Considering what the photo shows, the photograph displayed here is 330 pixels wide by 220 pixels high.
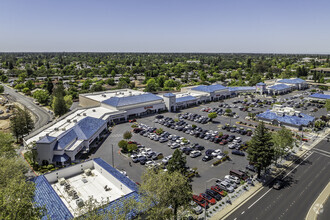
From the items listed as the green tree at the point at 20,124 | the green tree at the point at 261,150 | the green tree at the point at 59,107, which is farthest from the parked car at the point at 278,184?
the green tree at the point at 59,107

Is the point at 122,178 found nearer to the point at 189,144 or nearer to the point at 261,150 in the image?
the point at 261,150

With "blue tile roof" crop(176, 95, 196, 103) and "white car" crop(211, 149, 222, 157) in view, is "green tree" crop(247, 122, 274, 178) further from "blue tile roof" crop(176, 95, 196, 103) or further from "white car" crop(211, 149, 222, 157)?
"blue tile roof" crop(176, 95, 196, 103)

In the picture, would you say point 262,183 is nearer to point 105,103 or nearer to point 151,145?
point 151,145

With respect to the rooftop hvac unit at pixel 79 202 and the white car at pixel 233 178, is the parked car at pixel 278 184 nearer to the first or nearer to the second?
the white car at pixel 233 178

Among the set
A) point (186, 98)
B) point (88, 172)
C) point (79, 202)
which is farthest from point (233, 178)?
point (186, 98)

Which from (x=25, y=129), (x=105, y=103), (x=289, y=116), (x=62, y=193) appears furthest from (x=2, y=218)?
(x=289, y=116)

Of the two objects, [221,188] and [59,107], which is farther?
[59,107]

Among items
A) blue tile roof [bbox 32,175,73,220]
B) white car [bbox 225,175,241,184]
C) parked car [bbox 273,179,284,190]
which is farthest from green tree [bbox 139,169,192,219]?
parked car [bbox 273,179,284,190]
